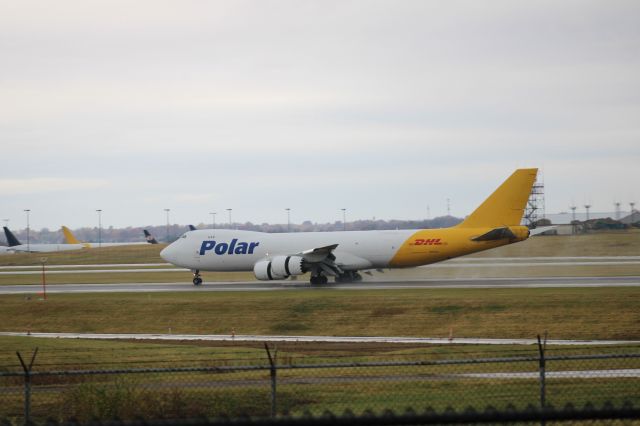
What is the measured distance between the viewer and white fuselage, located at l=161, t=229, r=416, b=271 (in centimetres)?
4678

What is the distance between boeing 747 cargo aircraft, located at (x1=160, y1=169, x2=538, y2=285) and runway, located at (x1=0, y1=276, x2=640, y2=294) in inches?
43.8

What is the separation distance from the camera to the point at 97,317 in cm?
3784

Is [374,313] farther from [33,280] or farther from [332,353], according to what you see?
[33,280]

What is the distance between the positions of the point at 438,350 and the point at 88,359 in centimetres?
955

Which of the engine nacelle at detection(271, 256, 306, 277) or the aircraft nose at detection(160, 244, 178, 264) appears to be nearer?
the engine nacelle at detection(271, 256, 306, 277)

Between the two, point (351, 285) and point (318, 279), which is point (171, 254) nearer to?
point (318, 279)

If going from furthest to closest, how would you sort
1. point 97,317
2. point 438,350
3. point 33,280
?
point 33,280, point 97,317, point 438,350

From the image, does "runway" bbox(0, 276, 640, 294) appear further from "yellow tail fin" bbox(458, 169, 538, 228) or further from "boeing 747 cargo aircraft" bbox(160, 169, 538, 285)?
"yellow tail fin" bbox(458, 169, 538, 228)

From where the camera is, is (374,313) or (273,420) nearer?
(273,420)

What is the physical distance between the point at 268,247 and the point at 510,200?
558 inches

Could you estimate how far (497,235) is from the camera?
44500mm

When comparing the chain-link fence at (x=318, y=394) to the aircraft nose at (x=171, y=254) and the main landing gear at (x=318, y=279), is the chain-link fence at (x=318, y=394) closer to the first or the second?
the main landing gear at (x=318, y=279)

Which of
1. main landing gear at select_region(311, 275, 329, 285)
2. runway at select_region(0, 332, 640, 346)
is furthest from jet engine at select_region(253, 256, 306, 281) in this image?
runway at select_region(0, 332, 640, 346)

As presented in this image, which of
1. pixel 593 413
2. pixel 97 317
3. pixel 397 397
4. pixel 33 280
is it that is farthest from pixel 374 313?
pixel 33 280
